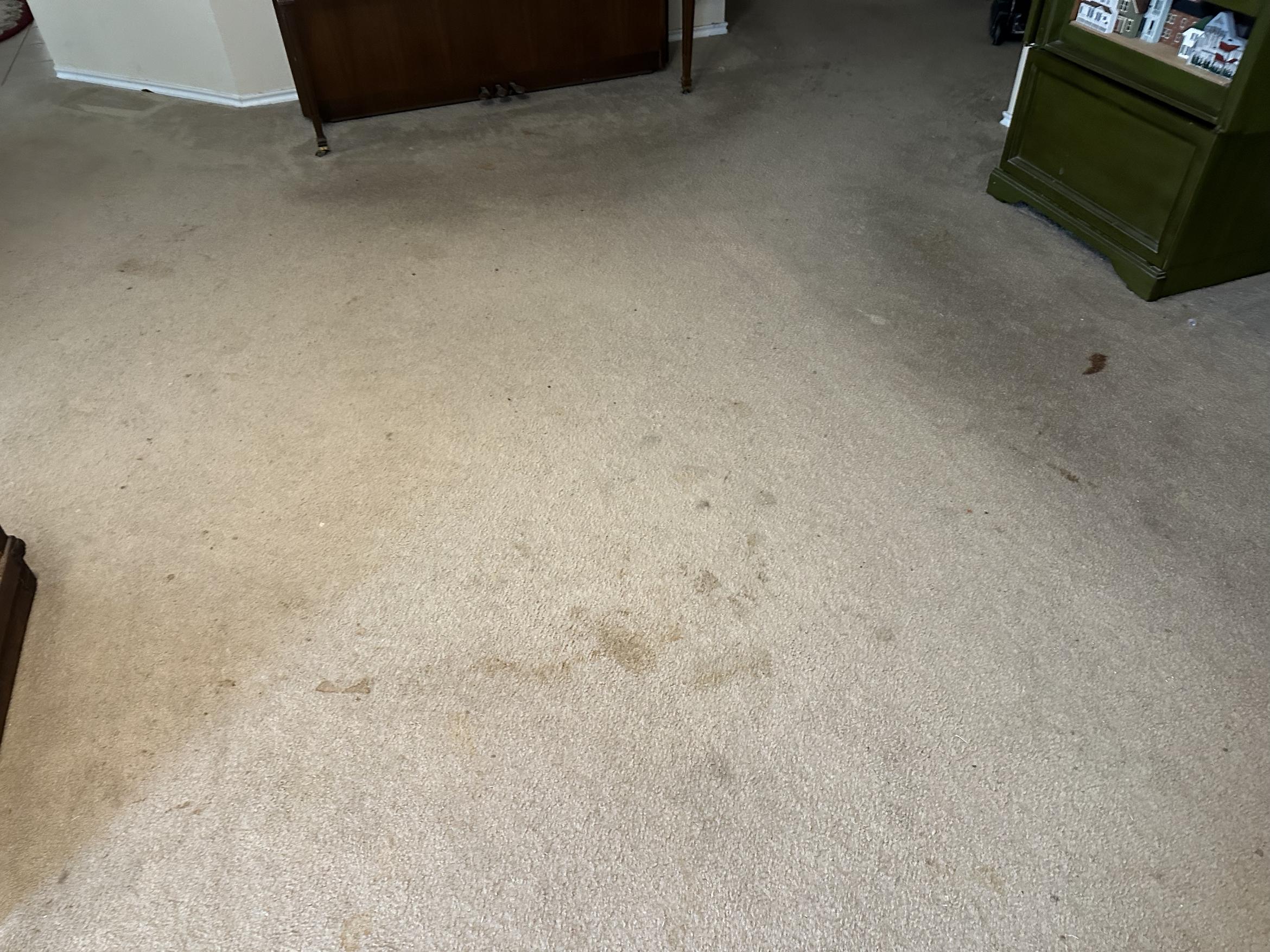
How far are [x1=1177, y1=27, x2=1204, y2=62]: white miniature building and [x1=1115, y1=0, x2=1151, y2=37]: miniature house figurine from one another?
0.45ft

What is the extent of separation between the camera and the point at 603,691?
1.47 m

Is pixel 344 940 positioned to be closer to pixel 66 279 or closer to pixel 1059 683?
pixel 1059 683

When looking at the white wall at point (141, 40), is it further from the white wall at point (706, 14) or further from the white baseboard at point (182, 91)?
the white wall at point (706, 14)

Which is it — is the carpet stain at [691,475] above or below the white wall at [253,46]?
below

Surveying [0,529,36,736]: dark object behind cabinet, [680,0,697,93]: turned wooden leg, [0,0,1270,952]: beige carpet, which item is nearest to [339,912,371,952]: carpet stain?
[0,0,1270,952]: beige carpet

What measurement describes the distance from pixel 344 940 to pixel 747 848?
56 centimetres

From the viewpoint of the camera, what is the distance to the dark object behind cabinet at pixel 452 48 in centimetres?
313

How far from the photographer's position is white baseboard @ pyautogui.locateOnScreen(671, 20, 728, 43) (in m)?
3.92

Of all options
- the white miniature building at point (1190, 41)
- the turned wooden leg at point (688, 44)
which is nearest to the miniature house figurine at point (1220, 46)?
the white miniature building at point (1190, 41)

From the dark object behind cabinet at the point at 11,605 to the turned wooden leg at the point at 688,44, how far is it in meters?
2.79

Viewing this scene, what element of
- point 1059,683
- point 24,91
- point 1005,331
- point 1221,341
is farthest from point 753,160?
point 24,91

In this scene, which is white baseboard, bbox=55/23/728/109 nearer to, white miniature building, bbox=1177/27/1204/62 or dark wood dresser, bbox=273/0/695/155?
dark wood dresser, bbox=273/0/695/155

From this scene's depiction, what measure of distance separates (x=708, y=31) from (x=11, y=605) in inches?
141

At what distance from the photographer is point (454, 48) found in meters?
3.33
